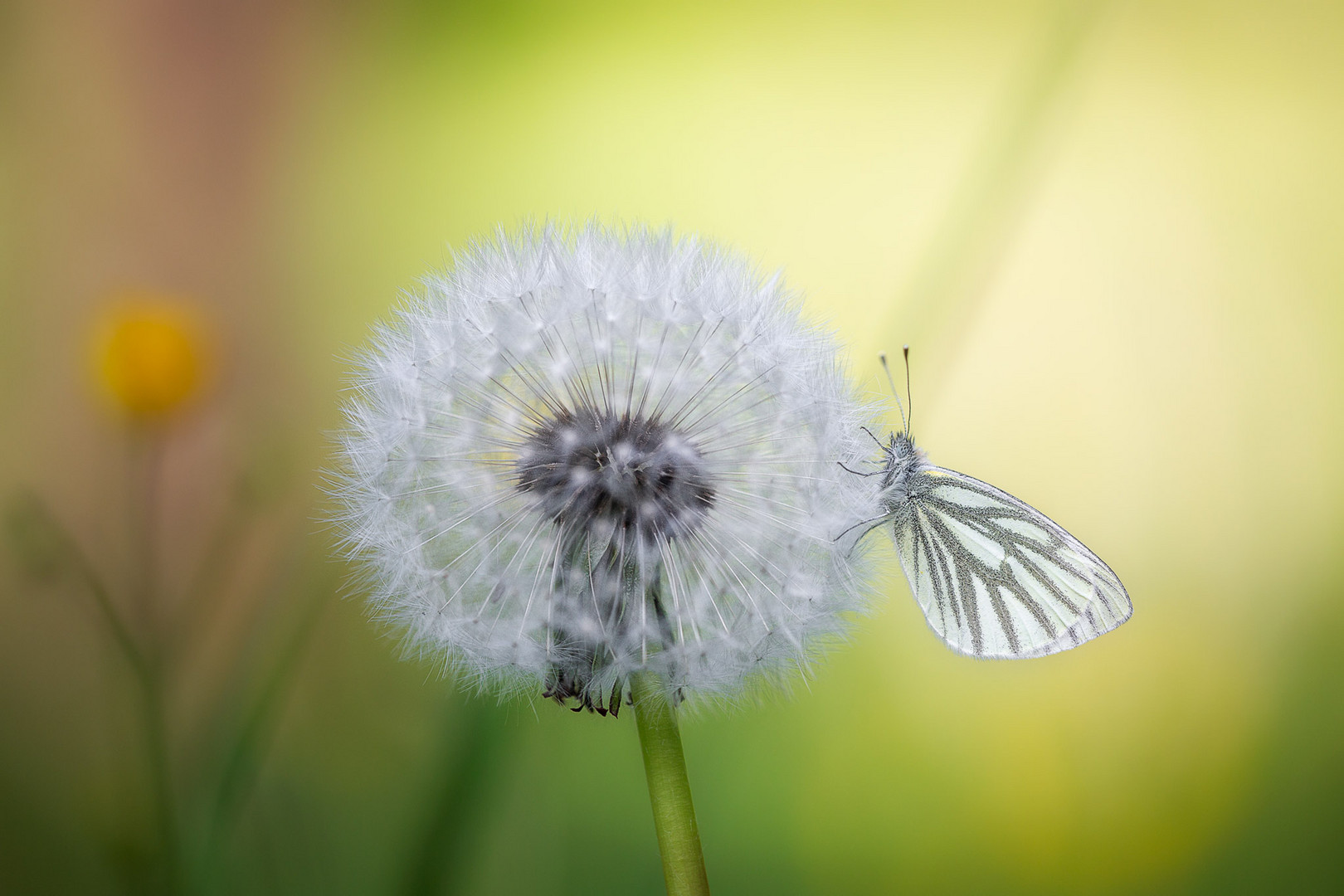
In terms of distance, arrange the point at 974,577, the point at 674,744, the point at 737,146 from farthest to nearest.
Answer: the point at 737,146 → the point at 974,577 → the point at 674,744

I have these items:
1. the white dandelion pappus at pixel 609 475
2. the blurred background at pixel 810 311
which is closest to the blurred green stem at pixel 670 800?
the white dandelion pappus at pixel 609 475

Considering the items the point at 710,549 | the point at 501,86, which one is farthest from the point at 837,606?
the point at 501,86

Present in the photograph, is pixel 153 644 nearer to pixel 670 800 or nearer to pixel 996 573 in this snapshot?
pixel 670 800

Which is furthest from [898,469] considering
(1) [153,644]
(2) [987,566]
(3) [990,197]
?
(1) [153,644]

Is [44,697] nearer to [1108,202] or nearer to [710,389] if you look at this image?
[710,389]

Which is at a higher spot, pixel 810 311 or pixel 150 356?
pixel 150 356

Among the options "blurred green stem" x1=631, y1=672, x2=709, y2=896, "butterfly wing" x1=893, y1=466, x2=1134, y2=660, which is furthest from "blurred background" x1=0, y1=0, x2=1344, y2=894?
"blurred green stem" x1=631, y1=672, x2=709, y2=896

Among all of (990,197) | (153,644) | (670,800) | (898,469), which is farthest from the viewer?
(990,197)
